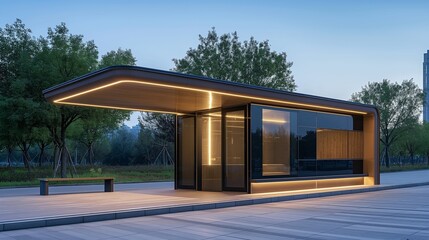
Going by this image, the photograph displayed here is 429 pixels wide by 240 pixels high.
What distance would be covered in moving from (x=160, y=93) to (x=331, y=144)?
9.99 metres

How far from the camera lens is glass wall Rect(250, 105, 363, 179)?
1777cm

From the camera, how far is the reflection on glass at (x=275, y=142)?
18.0 metres

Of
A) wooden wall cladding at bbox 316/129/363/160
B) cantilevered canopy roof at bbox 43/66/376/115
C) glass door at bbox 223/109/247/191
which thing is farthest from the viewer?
wooden wall cladding at bbox 316/129/363/160

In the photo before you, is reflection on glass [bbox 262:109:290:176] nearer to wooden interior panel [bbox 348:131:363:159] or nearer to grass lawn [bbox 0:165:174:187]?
wooden interior panel [bbox 348:131:363:159]

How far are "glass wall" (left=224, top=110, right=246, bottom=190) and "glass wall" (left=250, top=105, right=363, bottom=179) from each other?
1.42ft

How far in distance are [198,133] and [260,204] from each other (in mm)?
5362

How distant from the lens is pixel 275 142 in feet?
60.6

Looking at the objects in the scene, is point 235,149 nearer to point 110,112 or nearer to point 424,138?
point 110,112

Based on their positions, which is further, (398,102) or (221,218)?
(398,102)

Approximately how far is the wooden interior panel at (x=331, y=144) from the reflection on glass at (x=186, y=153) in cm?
560

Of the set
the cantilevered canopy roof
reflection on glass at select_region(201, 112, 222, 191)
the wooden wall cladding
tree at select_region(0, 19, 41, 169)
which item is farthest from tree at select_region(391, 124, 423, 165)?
tree at select_region(0, 19, 41, 169)

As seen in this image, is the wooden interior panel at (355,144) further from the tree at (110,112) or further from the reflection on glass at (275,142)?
the tree at (110,112)

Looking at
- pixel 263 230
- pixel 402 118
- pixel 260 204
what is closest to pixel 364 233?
pixel 263 230

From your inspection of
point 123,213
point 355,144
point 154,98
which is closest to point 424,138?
point 355,144
